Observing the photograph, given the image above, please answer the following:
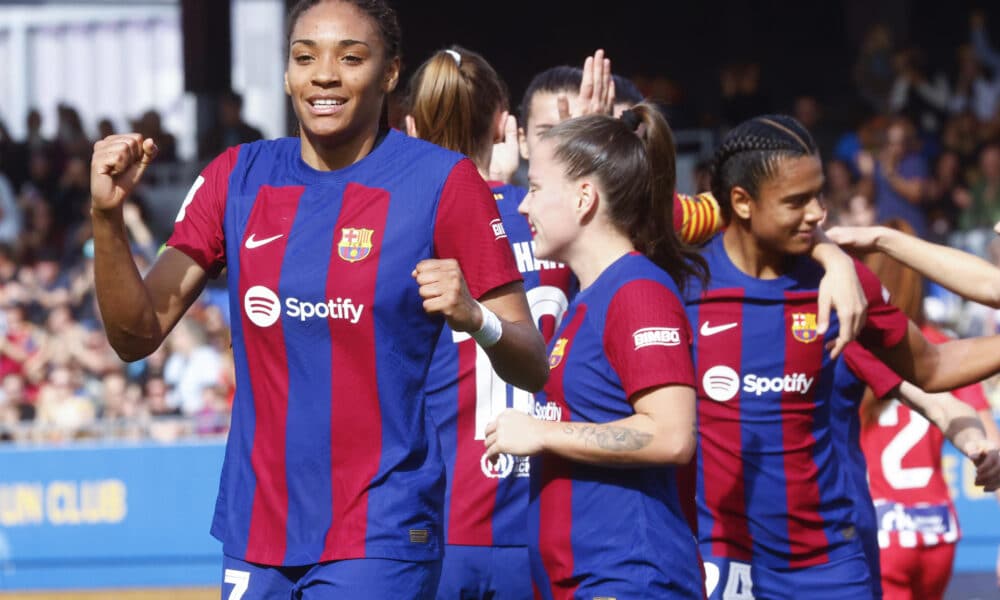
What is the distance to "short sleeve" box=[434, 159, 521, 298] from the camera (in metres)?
3.31

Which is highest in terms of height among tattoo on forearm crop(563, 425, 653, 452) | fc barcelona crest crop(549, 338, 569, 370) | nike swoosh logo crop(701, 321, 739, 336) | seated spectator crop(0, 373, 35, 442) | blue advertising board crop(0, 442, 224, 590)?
fc barcelona crest crop(549, 338, 569, 370)

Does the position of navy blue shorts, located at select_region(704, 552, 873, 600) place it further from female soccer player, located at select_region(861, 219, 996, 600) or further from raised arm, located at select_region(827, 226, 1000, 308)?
female soccer player, located at select_region(861, 219, 996, 600)

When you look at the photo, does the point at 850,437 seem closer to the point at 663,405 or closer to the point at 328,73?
the point at 663,405

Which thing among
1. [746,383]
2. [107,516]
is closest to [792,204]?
[746,383]

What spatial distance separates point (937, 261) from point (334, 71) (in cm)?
188

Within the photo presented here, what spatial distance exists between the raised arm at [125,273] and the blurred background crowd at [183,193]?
6.79m

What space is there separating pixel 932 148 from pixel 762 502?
434 inches

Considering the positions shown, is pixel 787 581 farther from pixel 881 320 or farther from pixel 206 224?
pixel 206 224

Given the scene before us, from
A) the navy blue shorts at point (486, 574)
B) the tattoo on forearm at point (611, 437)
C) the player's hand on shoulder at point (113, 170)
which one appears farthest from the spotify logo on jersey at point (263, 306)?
the navy blue shorts at point (486, 574)

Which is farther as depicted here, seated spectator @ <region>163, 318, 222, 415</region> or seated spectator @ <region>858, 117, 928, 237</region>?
seated spectator @ <region>858, 117, 928, 237</region>

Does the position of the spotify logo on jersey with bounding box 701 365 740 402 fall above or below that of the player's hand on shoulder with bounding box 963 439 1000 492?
above

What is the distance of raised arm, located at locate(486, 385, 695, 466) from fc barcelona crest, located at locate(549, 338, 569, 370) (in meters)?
0.21

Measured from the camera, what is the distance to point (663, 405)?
3396 mm

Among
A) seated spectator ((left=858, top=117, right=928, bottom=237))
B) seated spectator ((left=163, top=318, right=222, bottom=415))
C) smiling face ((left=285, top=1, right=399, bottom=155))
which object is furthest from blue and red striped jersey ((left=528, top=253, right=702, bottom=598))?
seated spectator ((left=858, top=117, right=928, bottom=237))
